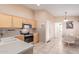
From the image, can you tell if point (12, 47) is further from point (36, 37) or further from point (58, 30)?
point (58, 30)

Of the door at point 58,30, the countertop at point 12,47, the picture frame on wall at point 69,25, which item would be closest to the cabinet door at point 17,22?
the countertop at point 12,47

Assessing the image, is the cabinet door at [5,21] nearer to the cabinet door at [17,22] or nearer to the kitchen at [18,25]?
the kitchen at [18,25]

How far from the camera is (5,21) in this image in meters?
3.01

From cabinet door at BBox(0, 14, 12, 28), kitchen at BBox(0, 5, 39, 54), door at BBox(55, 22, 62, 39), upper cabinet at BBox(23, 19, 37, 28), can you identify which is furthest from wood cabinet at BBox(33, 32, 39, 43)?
cabinet door at BBox(0, 14, 12, 28)

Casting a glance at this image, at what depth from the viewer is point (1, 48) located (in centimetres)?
209

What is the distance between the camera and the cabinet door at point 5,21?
9.28ft

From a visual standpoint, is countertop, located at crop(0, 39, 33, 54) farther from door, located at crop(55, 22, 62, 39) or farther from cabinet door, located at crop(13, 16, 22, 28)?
door, located at crop(55, 22, 62, 39)

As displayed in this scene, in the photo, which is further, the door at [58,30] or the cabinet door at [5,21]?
the door at [58,30]

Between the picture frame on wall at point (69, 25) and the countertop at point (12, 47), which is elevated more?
the picture frame on wall at point (69, 25)

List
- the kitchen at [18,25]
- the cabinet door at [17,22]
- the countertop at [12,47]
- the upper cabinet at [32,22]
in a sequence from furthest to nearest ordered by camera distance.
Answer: the cabinet door at [17,22] → the upper cabinet at [32,22] → the kitchen at [18,25] → the countertop at [12,47]

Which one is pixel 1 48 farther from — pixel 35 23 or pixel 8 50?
pixel 35 23

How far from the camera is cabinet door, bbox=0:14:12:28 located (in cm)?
283

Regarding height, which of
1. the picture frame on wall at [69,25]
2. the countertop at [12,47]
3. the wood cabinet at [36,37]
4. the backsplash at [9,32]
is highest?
the picture frame on wall at [69,25]
